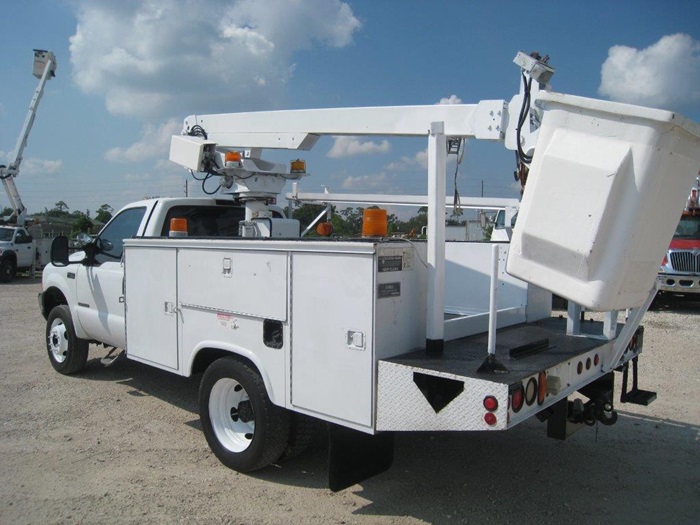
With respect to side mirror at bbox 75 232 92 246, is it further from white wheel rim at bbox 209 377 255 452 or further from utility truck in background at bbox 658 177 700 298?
utility truck in background at bbox 658 177 700 298

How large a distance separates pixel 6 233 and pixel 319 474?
2110cm

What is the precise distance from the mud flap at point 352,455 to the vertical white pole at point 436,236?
2.30ft

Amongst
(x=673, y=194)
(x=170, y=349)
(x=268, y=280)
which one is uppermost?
(x=673, y=194)

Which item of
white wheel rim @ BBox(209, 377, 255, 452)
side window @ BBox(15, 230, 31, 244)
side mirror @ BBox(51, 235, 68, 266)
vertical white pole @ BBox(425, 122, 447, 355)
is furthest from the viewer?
side window @ BBox(15, 230, 31, 244)

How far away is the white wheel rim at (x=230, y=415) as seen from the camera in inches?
172

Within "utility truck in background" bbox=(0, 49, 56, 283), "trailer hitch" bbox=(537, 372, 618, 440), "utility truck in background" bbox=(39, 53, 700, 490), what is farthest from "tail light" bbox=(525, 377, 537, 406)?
"utility truck in background" bbox=(0, 49, 56, 283)

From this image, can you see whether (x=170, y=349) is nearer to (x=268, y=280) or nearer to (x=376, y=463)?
(x=268, y=280)

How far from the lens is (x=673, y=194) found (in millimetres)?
3275

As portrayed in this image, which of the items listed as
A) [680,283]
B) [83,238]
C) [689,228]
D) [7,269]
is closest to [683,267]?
[680,283]

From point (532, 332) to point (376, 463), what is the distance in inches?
64.0

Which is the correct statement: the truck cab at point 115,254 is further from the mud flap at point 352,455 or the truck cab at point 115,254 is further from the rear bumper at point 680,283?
the rear bumper at point 680,283

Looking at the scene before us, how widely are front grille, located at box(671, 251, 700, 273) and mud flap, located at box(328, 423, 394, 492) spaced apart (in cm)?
1227

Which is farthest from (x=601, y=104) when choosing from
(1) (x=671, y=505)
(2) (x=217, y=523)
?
(2) (x=217, y=523)

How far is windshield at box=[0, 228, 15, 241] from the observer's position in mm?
21250
